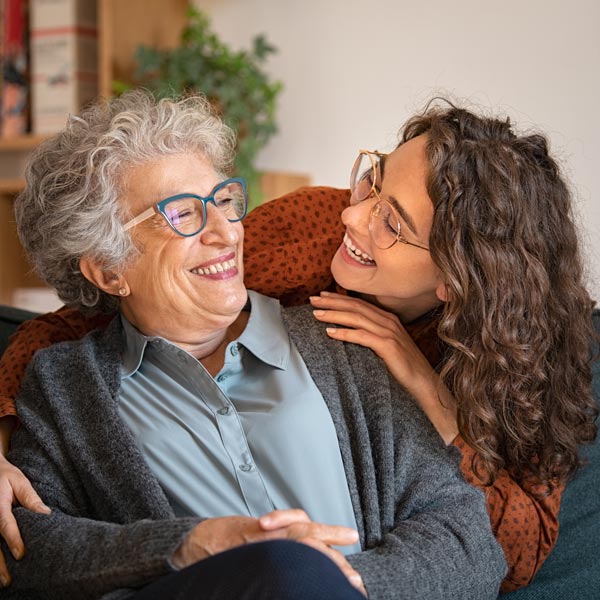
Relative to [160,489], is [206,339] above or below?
above

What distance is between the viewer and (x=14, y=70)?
3.91 metres

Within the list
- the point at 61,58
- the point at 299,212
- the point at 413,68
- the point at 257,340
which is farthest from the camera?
the point at 61,58

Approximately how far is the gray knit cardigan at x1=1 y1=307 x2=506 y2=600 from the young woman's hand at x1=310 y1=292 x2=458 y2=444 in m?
0.02

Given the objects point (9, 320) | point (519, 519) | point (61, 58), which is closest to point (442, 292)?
point (519, 519)

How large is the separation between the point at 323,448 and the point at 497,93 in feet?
6.63

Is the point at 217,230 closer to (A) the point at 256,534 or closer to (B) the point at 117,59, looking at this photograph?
(A) the point at 256,534

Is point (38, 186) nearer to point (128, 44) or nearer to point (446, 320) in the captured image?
point (446, 320)

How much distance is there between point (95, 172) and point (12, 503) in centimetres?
63

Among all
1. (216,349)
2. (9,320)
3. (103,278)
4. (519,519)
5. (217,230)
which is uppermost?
(217,230)

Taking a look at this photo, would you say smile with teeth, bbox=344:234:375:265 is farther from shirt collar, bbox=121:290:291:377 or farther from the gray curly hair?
the gray curly hair

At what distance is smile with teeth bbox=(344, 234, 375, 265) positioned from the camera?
1.81 metres

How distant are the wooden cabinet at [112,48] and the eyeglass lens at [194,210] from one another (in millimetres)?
1919

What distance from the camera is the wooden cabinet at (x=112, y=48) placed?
3721 millimetres

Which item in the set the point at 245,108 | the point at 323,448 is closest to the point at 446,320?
the point at 323,448
